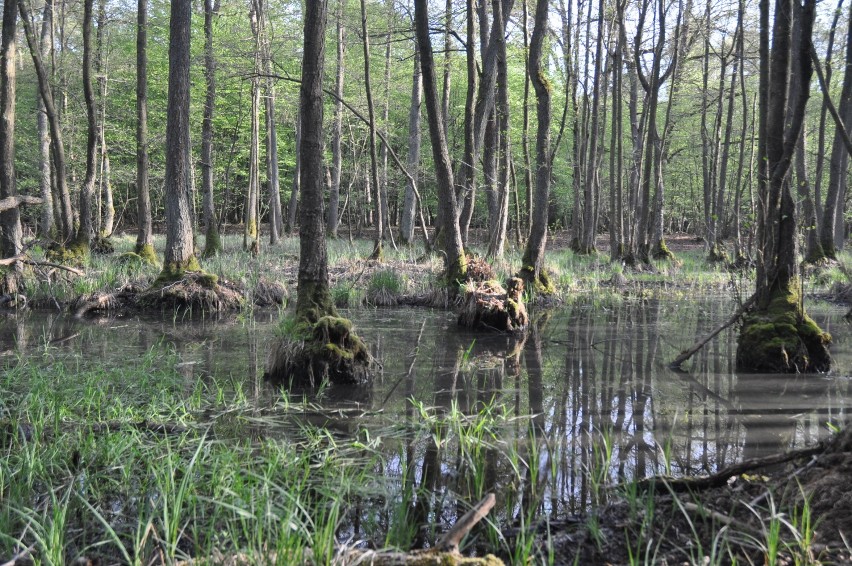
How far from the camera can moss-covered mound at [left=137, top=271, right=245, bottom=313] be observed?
36.7 feet

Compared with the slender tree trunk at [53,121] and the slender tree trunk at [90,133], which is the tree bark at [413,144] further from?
the slender tree trunk at [53,121]

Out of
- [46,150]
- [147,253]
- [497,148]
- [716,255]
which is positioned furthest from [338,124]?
[716,255]

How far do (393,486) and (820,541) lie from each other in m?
2.07

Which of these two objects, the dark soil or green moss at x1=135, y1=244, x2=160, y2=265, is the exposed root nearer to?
green moss at x1=135, y1=244, x2=160, y2=265

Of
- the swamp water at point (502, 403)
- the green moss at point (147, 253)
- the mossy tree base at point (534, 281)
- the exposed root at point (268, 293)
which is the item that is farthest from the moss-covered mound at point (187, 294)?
the mossy tree base at point (534, 281)

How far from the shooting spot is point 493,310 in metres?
9.74

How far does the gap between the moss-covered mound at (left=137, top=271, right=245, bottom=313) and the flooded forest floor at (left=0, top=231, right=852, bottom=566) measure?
61cm

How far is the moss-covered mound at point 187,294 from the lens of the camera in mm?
11180

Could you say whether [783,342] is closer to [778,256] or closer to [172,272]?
[778,256]

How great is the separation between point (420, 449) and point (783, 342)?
4532 millimetres

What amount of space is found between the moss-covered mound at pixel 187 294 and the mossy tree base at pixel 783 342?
8543 millimetres

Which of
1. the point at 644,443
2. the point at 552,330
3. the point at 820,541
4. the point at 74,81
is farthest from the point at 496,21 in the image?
the point at 74,81

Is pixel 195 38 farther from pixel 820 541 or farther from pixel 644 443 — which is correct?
pixel 820 541

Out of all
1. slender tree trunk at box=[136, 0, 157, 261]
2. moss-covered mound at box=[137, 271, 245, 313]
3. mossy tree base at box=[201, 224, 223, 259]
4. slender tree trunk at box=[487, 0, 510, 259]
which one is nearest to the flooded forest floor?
moss-covered mound at box=[137, 271, 245, 313]
